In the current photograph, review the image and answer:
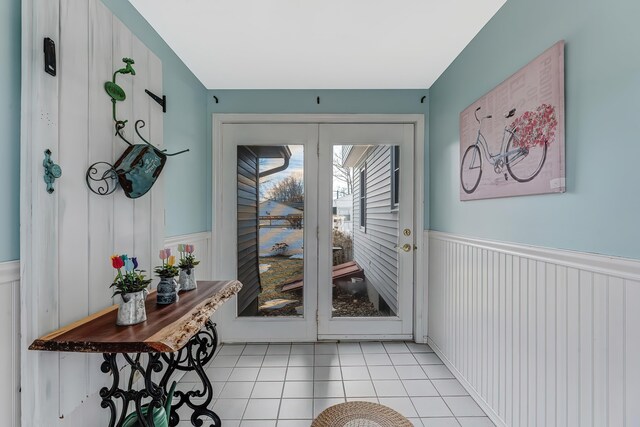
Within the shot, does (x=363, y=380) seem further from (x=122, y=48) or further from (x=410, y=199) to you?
(x=122, y=48)

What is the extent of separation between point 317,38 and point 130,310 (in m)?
1.85

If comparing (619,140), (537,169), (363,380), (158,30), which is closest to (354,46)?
(158,30)

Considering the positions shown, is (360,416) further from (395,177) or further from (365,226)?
(395,177)

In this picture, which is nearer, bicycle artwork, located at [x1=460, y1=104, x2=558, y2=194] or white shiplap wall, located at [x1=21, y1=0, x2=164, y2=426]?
white shiplap wall, located at [x1=21, y1=0, x2=164, y2=426]

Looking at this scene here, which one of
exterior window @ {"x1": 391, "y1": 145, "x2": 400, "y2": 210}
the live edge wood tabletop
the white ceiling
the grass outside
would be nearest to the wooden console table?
the live edge wood tabletop

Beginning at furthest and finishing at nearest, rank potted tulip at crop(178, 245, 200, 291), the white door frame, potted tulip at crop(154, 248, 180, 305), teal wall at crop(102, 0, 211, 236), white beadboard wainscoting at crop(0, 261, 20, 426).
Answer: the white door frame < teal wall at crop(102, 0, 211, 236) < potted tulip at crop(178, 245, 200, 291) < potted tulip at crop(154, 248, 180, 305) < white beadboard wainscoting at crop(0, 261, 20, 426)

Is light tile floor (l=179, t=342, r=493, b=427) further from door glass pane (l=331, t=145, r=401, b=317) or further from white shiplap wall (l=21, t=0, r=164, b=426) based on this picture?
white shiplap wall (l=21, t=0, r=164, b=426)

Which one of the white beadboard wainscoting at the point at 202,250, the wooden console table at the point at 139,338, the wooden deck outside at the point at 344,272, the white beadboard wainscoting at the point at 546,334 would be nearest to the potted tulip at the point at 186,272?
the wooden console table at the point at 139,338

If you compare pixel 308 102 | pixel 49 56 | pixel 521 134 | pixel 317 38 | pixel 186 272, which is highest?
pixel 317 38

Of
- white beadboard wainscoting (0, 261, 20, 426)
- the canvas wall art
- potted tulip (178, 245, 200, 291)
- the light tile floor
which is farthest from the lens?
the light tile floor

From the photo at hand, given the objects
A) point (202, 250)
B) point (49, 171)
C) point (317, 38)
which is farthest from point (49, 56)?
point (202, 250)

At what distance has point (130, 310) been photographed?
1.18 metres

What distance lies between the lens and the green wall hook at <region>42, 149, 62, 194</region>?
1097 millimetres

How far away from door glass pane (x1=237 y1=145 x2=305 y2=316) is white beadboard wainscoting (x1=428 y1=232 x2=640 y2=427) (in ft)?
4.47
